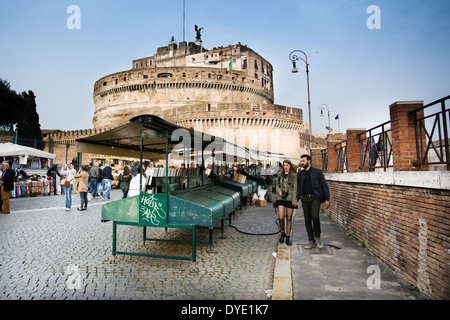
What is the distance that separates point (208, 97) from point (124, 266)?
50601mm

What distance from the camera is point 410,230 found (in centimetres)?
358

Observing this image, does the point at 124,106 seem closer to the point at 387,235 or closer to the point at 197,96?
the point at 197,96

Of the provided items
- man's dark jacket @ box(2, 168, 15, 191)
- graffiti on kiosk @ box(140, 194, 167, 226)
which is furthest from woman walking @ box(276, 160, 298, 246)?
man's dark jacket @ box(2, 168, 15, 191)

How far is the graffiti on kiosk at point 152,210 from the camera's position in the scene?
436 centimetres

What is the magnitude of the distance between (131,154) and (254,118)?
3093cm

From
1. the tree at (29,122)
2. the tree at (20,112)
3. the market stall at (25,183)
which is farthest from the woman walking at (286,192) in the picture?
the tree at (29,122)

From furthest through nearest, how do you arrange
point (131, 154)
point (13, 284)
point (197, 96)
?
1. point (197, 96)
2. point (131, 154)
3. point (13, 284)

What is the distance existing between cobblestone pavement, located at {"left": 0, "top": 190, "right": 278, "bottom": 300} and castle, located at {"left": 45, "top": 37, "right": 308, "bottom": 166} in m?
31.0

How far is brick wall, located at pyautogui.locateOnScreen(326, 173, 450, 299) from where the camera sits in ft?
Result: 9.57

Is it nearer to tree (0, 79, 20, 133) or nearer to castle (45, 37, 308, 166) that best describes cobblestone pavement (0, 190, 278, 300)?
castle (45, 37, 308, 166)

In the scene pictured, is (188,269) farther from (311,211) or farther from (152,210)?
(311,211)

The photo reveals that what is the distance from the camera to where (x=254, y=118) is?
37.6 meters

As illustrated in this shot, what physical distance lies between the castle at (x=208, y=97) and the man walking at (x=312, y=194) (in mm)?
31813
